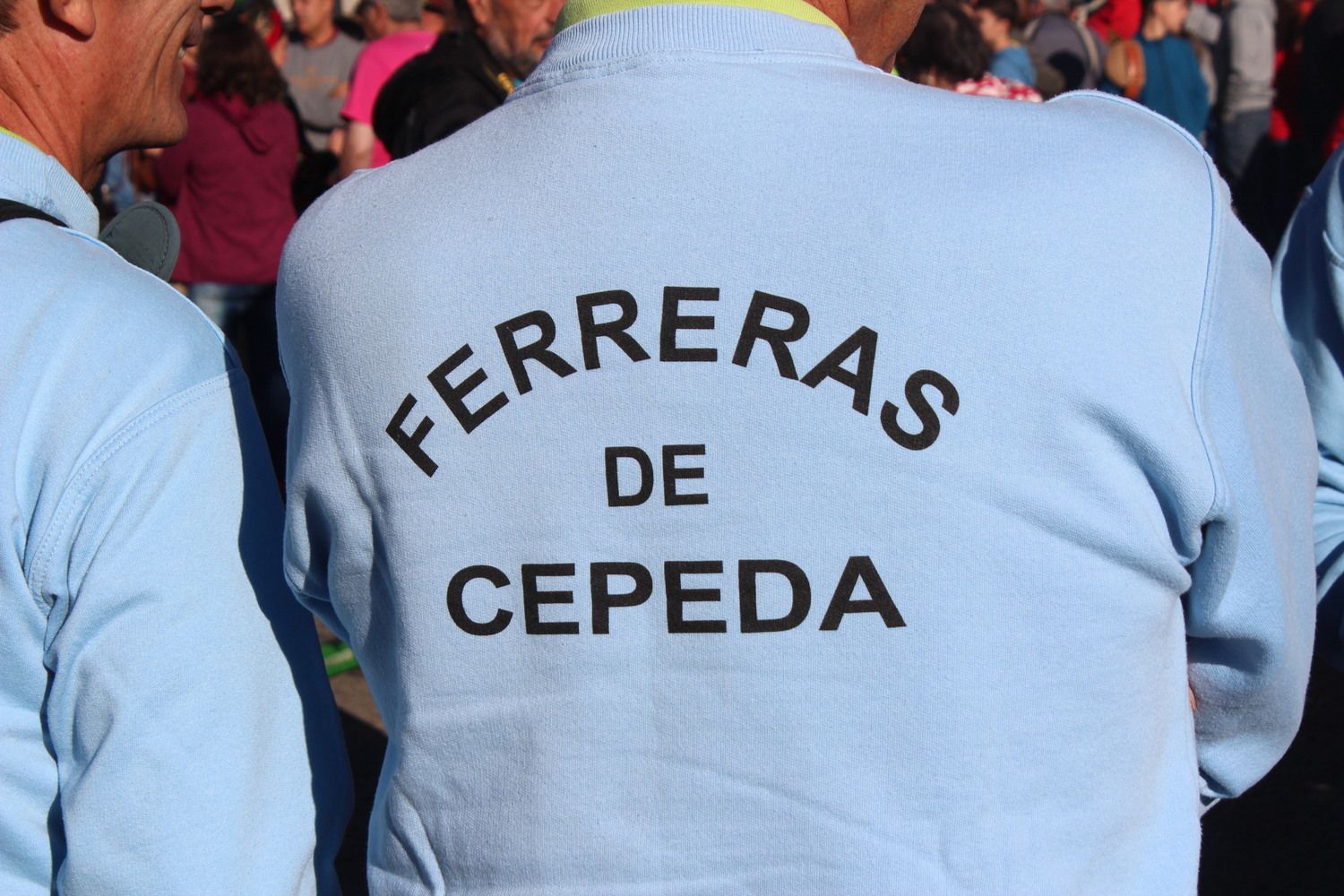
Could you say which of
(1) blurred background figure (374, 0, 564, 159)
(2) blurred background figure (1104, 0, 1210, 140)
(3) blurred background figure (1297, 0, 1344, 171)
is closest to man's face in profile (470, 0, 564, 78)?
(1) blurred background figure (374, 0, 564, 159)

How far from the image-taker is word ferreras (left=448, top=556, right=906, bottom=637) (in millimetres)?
1163

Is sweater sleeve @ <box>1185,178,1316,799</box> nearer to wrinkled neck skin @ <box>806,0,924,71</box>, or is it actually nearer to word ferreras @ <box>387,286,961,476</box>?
word ferreras @ <box>387,286,961,476</box>

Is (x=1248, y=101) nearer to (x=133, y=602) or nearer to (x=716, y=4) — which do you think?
(x=716, y=4)

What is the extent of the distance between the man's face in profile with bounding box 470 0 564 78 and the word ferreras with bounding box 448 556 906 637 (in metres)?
2.93

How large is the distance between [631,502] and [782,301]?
0.68 feet

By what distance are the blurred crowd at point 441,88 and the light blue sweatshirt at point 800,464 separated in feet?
6.71

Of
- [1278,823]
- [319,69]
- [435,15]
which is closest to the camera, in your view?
[1278,823]

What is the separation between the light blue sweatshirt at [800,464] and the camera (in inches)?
45.1

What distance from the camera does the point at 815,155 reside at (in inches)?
46.0

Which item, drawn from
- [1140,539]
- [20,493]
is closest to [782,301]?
[1140,539]

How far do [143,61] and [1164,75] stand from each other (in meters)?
7.45

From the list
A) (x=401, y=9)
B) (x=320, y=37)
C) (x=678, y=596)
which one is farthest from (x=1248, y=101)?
(x=678, y=596)

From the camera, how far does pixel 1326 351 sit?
186 centimetres

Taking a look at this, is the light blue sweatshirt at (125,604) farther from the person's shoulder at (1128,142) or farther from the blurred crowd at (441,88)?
the blurred crowd at (441,88)
